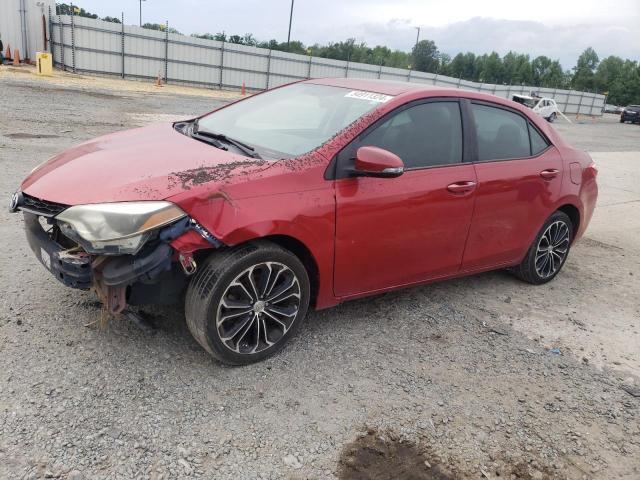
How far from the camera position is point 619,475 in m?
2.76

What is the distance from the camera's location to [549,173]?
15.1ft

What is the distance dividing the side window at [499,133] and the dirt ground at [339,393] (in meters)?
1.23

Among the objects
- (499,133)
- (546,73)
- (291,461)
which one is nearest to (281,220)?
(291,461)

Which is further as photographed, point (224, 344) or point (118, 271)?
point (224, 344)

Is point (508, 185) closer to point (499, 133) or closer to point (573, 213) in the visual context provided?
point (499, 133)

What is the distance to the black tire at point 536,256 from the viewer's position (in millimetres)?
4824

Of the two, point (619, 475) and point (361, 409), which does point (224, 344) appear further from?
point (619, 475)

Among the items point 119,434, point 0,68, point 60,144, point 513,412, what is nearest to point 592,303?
point 513,412

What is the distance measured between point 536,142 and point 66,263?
376cm

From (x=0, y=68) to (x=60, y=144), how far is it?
17.3 m

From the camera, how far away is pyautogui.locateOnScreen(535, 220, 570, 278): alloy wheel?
4898 mm

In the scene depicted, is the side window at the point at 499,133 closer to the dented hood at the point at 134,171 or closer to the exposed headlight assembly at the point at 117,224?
the dented hood at the point at 134,171

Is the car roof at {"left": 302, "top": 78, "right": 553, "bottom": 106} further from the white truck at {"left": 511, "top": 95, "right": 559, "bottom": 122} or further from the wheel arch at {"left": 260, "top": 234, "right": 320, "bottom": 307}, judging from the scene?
the white truck at {"left": 511, "top": 95, "right": 559, "bottom": 122}

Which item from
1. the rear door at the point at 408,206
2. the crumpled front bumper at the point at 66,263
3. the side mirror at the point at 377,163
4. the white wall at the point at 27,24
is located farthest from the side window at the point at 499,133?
the white wall at the point at 27,24
